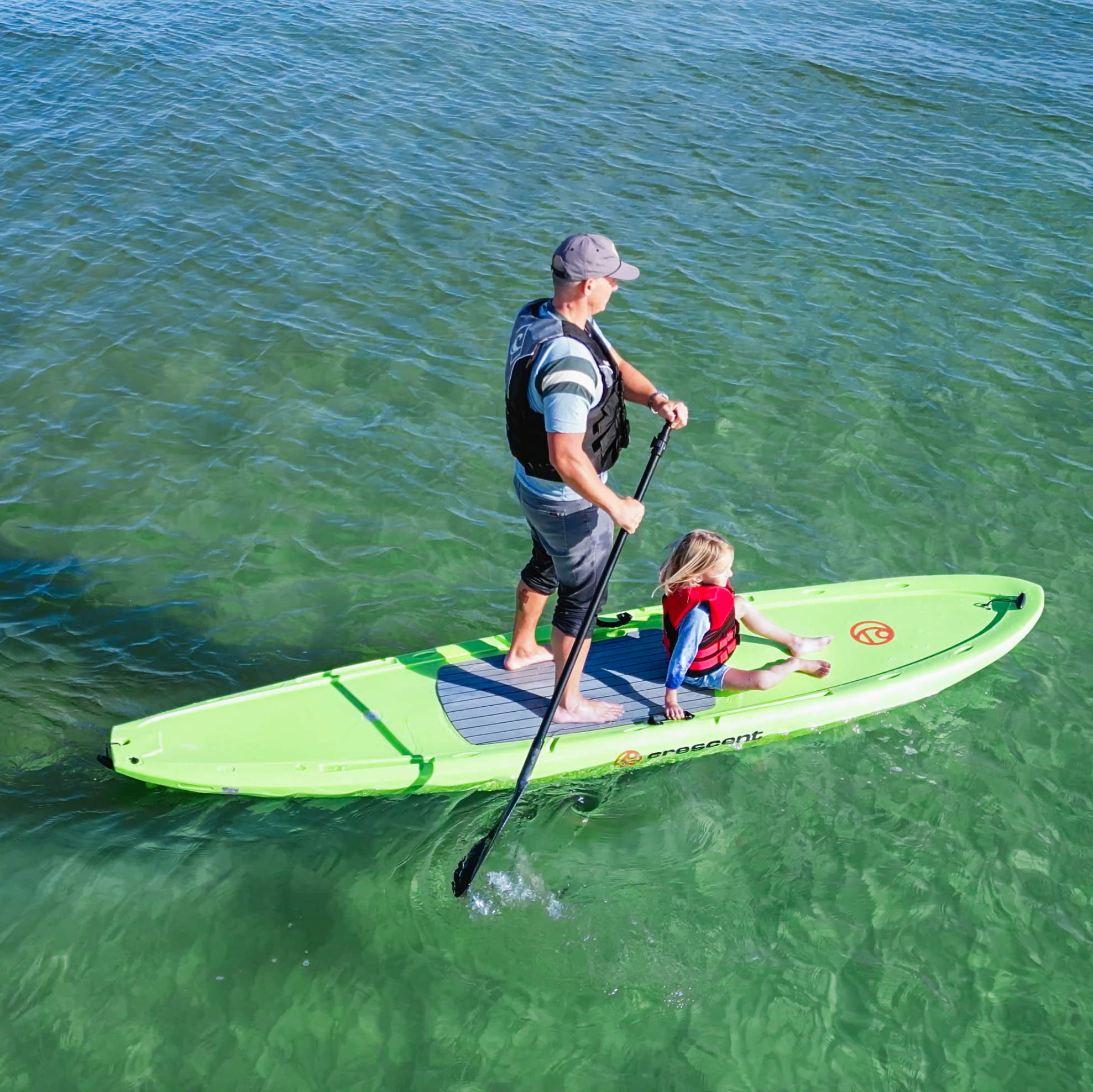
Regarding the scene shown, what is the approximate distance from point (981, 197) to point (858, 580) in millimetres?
7592

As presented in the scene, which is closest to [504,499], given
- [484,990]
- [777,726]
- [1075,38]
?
[777,726]

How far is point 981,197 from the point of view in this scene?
12.4 m

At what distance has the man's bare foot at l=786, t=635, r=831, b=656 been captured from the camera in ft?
20.7

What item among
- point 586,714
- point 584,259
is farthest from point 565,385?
point 586,714

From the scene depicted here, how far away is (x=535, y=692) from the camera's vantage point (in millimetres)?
5980

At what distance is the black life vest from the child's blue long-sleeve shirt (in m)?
1.12

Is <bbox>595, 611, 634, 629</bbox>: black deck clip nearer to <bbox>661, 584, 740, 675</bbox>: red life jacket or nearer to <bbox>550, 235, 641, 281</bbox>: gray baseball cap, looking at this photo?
<bbox>661, 584, 740, 675</bbox>: red life jacket

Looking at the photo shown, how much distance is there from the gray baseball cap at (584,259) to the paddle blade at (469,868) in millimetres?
2760

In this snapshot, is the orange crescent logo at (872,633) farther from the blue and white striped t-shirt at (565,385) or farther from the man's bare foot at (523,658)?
the blue and white striped t-shirt at (565,385)

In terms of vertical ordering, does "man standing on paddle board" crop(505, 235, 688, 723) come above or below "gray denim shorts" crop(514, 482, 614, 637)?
above

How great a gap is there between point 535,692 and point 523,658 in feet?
0.77

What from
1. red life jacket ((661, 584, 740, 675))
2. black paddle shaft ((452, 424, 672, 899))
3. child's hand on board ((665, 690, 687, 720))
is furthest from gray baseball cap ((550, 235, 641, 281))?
child's hand on board ((665, 690, 687, 720))

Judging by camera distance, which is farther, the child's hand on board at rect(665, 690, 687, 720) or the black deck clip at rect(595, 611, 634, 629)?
the black deck clip at rect(595, 611, 634, 629)

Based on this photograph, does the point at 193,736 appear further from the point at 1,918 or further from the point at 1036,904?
the point at 1036,904
